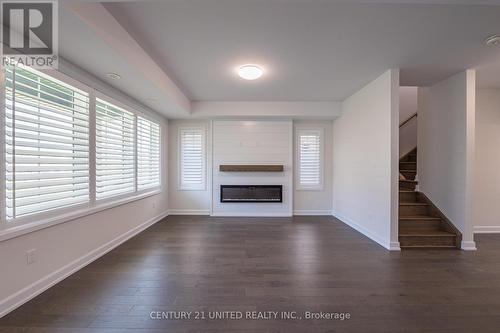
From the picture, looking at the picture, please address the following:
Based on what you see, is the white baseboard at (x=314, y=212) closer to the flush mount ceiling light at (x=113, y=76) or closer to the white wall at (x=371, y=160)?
Result: the white wall at (x=371, y=160)

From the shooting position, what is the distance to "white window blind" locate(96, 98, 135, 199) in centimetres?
328

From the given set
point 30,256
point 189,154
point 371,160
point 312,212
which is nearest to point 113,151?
point 30,256

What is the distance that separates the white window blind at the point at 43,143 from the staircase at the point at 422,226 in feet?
15.3

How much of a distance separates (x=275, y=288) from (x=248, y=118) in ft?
13.2

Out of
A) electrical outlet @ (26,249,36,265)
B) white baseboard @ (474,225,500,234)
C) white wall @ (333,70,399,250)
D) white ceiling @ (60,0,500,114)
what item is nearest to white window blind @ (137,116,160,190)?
white ceiling @ (60,0,500,114)

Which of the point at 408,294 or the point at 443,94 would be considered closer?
the point at 408,294

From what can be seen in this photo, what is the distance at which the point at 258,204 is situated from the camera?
572cm

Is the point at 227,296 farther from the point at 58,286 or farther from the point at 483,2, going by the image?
the point at 483,2

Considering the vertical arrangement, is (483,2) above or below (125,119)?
above

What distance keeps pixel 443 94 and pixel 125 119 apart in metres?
5.48

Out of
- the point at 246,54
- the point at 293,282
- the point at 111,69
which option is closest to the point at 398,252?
the point at 293,282

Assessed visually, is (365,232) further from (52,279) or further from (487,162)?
(52,279)

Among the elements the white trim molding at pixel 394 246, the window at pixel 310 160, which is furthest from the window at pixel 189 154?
the white trim molding at pixel 394 246

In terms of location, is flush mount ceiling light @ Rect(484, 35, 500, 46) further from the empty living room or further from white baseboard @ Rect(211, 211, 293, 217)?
white baseboard @ Rect(211, 211, 293, 217)
